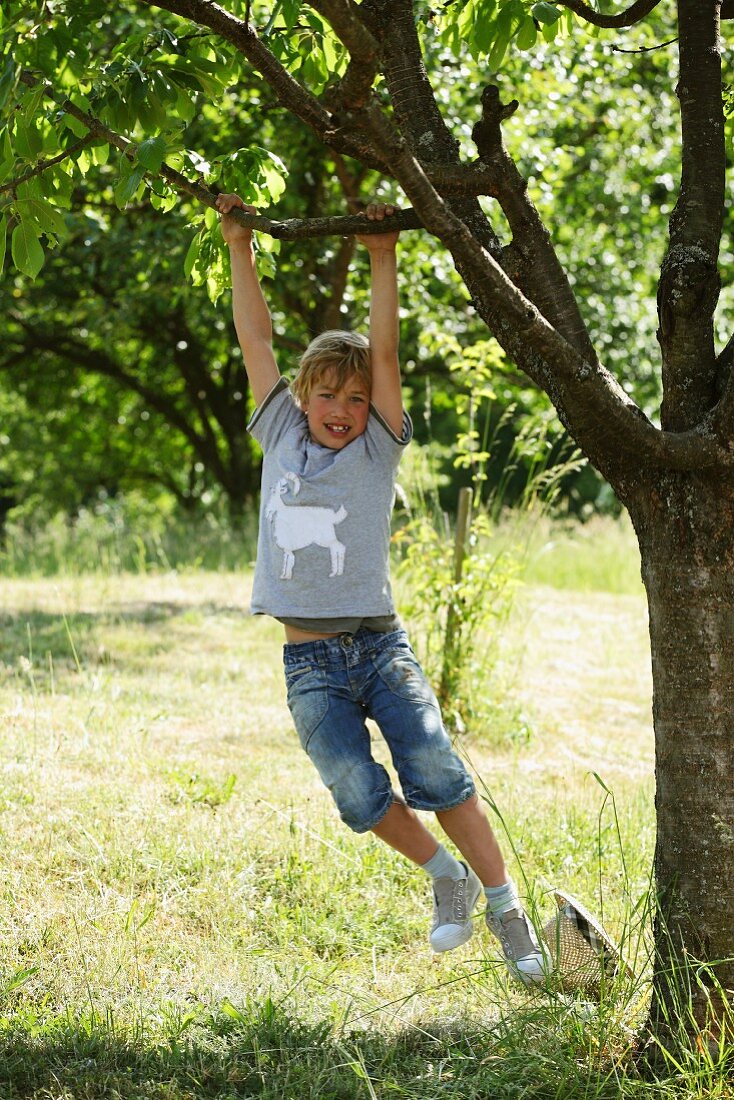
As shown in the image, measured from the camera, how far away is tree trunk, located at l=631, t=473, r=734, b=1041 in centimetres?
253

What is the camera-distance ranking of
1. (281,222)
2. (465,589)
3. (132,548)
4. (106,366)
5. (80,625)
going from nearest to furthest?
(281,222) < (465,589) < (80,625) < (132,548) < (106,366)

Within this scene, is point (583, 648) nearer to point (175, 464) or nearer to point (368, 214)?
point (368, 214)

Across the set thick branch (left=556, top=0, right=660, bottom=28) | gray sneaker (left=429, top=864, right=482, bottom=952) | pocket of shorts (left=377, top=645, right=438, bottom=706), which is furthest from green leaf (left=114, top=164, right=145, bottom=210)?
gray sneaker (left=429, top=864, right=482, bottom=952)

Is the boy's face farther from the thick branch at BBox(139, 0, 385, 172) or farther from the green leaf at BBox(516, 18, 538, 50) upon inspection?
the green leaf at BBox(516, 18, 538, 50)

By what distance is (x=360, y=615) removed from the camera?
302 centimetres

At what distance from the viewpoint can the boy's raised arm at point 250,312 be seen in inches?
121

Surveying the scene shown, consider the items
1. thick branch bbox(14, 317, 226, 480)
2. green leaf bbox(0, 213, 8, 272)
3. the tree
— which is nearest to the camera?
the tree

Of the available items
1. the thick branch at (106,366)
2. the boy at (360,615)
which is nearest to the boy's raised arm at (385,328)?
the boy at (360,615)

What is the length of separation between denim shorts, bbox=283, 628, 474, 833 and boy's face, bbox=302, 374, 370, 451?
0.54 metres

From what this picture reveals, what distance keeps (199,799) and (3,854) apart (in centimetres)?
81

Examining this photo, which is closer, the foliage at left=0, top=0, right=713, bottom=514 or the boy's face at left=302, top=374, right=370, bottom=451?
the foliage at left=0, top=0, right=713, bottom=514

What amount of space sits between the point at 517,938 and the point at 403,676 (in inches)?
28.5

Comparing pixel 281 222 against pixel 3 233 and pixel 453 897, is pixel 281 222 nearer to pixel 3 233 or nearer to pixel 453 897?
pixel 3 233

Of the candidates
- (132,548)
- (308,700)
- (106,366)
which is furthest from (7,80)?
(106,366)
